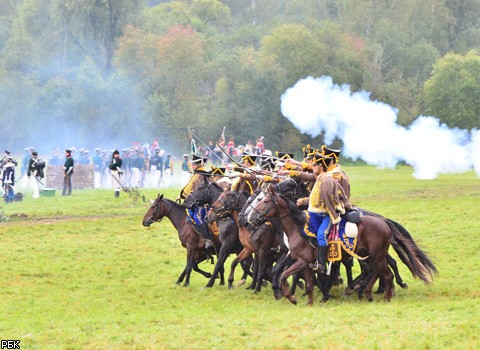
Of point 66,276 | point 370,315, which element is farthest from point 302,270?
point 66,276

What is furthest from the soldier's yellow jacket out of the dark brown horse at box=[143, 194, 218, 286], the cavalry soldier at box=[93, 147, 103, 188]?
the cavalry soldier at box=[93, 147, 103, 188]

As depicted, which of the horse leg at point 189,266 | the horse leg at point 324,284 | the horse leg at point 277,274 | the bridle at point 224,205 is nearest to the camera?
the horse leg at point 324,284

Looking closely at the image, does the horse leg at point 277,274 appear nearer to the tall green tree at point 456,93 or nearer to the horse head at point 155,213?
the horse head at point 155,213

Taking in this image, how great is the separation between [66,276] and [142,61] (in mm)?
56436

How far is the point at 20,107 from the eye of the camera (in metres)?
76.3

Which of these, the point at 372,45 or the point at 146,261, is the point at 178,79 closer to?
the point at 372,45

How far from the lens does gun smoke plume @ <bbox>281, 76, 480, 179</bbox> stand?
34.8 meters

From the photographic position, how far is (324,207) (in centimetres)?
1888

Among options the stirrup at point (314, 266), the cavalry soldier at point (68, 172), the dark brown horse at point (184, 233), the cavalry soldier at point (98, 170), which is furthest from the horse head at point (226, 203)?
the cavalry soldier at point (98, 170)

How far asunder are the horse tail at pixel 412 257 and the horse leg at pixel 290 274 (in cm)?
218

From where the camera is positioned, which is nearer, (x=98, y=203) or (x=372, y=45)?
(x=98, y=203)

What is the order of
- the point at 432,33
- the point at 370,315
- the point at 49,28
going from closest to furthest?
the point at 370,315 < the point at 49,28 < the point at 432,33

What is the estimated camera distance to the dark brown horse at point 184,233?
74.3 feet

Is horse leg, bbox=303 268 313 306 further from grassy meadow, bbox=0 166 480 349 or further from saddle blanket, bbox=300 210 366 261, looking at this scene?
saddle blanket, bbox=300 210 366 261
